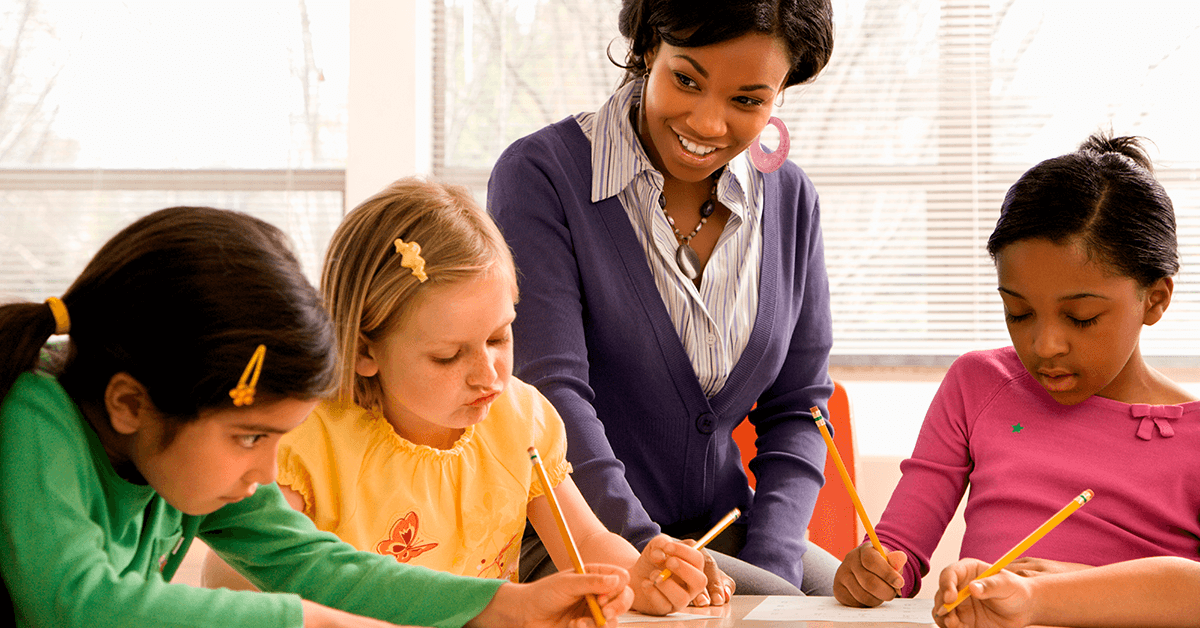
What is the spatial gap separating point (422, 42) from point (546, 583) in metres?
2.21

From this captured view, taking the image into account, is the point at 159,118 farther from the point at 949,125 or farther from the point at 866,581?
the point at 866,581

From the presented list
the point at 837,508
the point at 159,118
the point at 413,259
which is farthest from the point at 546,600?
the point at 159,118

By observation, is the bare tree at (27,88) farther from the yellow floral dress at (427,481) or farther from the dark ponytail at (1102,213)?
the dark ponytail at (1102,213)

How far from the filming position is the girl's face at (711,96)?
1.25m

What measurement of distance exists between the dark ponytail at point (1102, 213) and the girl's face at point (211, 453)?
0.90m

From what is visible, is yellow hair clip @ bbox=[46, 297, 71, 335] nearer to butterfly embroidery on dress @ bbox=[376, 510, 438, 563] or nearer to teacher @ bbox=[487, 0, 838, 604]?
butterfly embroidery on dress @ bbox=[376, 510, 438, 563]

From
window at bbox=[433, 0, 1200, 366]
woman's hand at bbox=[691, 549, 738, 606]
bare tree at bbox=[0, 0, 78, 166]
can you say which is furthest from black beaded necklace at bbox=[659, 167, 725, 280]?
bare tree at bbox=[0, 0, 78, 166]

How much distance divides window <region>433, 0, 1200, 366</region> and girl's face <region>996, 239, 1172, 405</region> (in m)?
1.47

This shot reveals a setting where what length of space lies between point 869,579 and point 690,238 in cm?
56

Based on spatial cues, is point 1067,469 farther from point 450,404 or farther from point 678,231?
point 450,404

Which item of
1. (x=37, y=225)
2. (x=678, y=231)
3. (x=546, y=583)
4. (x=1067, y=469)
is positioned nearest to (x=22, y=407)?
(x=546, y=583)

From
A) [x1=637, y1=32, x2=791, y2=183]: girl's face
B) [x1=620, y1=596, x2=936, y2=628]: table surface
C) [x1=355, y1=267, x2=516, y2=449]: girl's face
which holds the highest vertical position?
[x1=637, y1=32, x2=791, y2=183]: girl's face

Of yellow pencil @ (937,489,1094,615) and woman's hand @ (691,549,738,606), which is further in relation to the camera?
woman's hand @ (691,549,738,606)

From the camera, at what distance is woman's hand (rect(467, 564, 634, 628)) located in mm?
854
